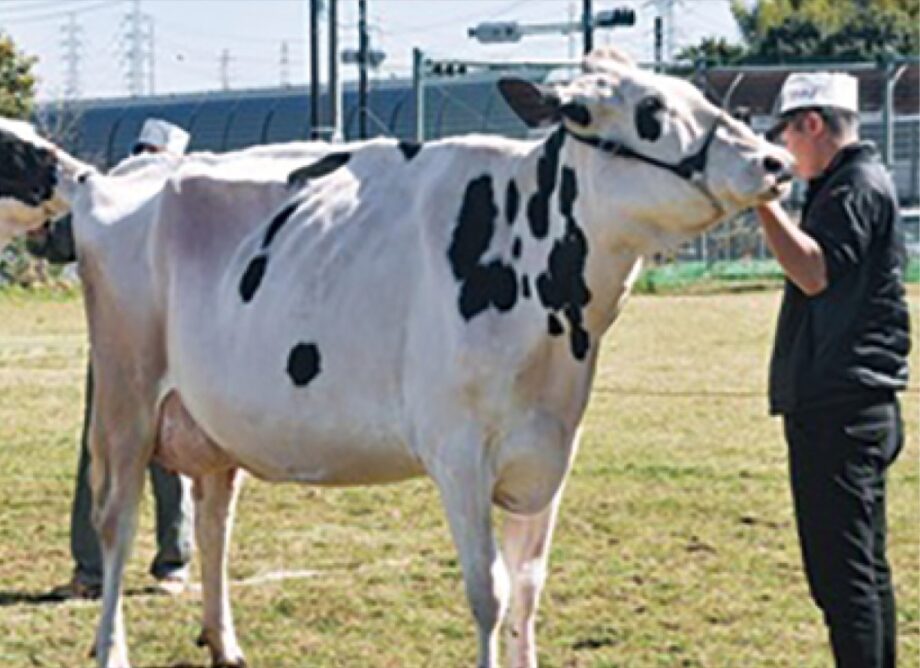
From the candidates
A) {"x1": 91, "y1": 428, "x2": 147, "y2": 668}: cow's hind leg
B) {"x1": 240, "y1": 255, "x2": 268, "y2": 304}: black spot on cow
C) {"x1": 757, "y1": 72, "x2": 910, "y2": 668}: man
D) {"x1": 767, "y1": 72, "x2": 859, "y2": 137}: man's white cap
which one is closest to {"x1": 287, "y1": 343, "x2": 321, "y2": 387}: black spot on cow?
{"x1": 240, "y1": 255, "x2": 268, "y2": 304}: black spot on cow

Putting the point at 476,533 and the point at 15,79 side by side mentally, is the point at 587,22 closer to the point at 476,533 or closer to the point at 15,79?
the point at 15,79

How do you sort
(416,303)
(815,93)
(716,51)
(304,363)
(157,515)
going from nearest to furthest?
(815,93)
(416,303)
(304,363)
(157,515)
(716,51)

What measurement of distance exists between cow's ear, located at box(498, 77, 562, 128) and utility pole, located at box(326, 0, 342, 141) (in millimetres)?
28272

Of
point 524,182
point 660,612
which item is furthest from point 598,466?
point 524,182

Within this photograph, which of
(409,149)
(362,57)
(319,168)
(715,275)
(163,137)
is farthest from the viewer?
(715,275)

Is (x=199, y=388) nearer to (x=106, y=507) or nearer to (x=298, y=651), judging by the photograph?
(x=106, y=507)

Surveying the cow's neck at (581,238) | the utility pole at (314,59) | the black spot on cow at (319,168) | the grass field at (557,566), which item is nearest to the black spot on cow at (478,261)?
the cow's neck at (581,238)

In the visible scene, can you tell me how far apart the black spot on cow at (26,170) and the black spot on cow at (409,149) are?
219cm

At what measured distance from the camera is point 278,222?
8.52m

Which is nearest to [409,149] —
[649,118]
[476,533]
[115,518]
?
[649,118]

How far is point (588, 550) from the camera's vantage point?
1182 cm

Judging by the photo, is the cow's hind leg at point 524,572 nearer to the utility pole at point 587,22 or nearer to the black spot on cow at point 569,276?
the black spot on cow at point 569,276

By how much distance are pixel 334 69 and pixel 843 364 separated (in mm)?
31303

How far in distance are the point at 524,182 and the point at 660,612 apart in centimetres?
303
